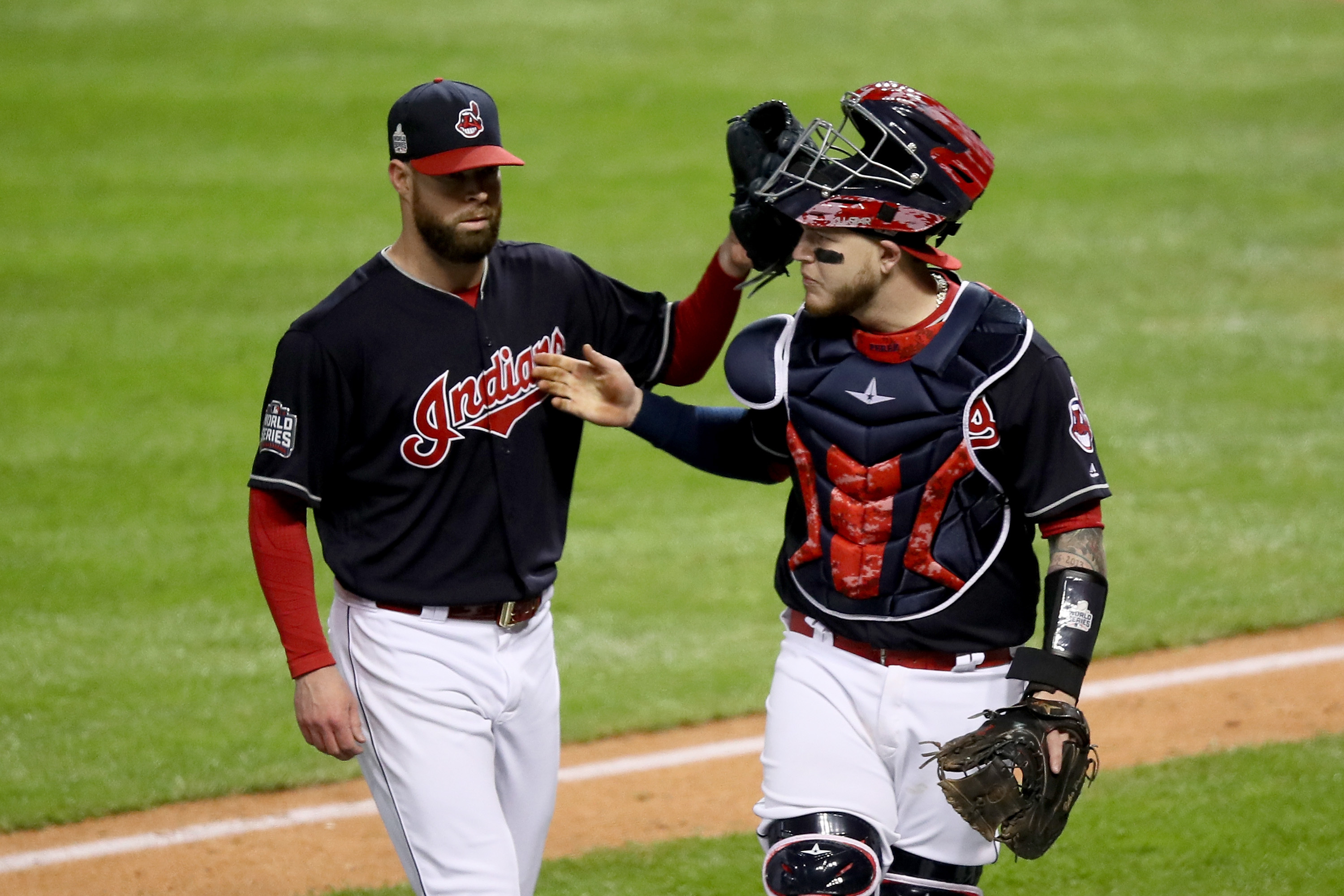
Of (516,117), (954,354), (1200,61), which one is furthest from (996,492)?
(1200,61)

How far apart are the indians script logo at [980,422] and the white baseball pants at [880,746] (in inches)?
21.9

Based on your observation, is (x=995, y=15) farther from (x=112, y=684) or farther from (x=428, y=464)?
(x=428, y=464)

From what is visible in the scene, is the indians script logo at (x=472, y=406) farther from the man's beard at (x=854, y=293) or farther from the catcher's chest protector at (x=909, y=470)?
the man's beard at (x=854, y=293)

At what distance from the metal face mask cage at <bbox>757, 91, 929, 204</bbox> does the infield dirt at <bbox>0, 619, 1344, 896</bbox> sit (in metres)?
2.87

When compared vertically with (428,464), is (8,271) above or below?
below

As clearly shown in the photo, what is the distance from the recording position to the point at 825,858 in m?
3.81

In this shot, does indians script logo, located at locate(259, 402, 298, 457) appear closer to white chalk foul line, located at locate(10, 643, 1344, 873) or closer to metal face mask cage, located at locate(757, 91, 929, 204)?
metal face mask cage, located at locate(757, 91, 929, 204)

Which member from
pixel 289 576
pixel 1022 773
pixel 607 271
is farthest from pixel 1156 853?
pixel 607 271

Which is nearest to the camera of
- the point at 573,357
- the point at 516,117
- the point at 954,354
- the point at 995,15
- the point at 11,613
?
the point at 954,354

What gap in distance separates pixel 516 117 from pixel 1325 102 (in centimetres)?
911

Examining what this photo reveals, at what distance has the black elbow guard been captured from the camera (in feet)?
12.5

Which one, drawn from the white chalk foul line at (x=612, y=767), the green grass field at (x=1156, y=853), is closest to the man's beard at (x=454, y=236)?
the white chalk foul line at (x=612, y=767)

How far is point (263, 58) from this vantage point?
20.4 m

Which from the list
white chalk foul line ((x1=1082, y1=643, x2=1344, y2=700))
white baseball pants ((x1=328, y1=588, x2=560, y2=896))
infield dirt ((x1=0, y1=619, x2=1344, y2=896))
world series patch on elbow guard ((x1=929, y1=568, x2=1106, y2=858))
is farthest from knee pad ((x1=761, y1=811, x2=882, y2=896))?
white chalk foul line ((x1=1082, y1=643, x2=1344, y2=700))
